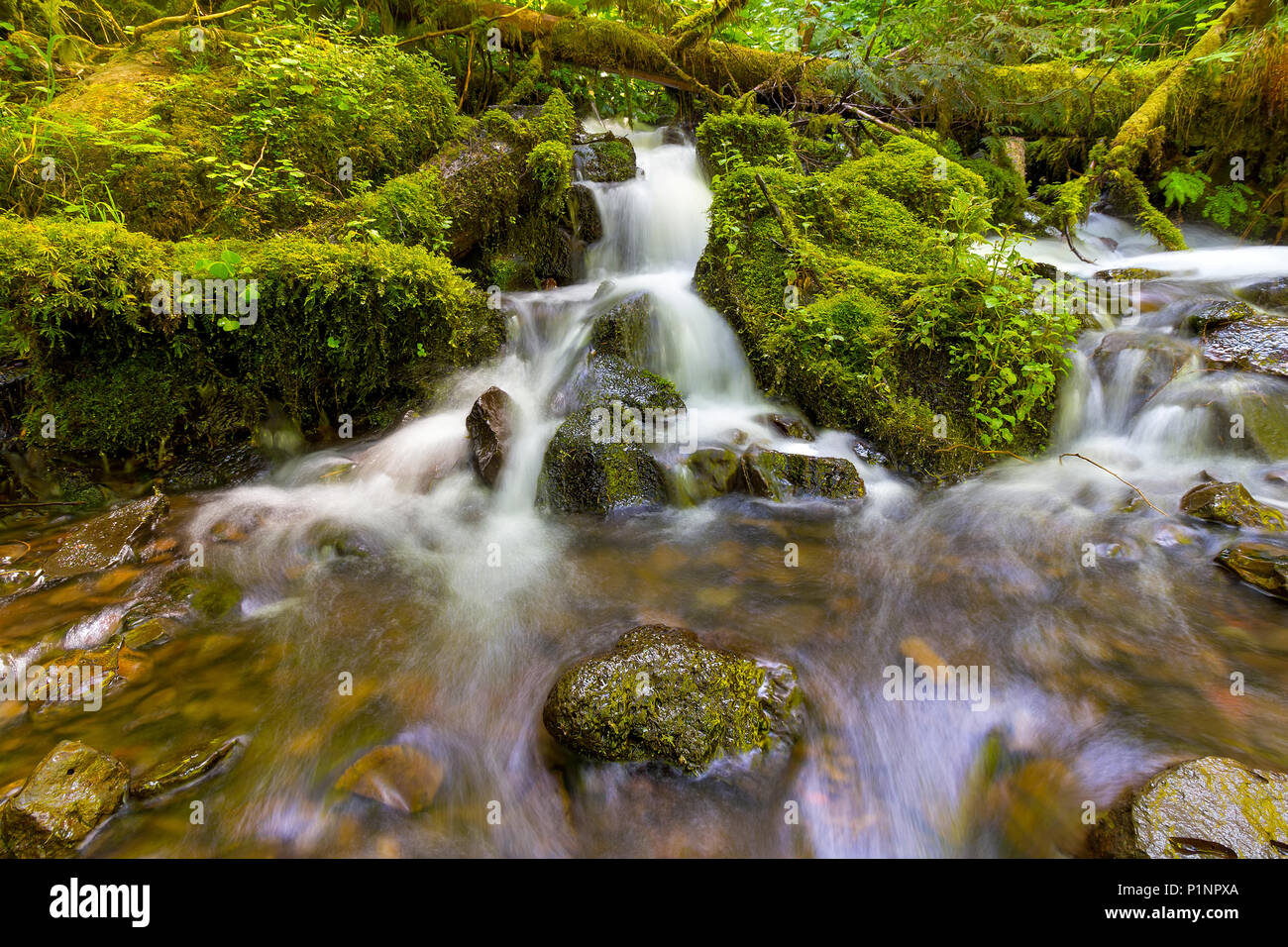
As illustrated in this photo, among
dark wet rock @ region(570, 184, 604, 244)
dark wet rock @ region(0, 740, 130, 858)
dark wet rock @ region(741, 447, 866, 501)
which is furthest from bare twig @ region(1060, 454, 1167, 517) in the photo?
dark wet rock @ region(0, 740, 130, 858)

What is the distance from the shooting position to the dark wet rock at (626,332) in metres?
5.67

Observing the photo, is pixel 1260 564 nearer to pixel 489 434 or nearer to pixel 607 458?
pixel 607 458

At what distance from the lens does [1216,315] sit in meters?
5.24

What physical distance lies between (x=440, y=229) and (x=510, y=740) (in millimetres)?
5264

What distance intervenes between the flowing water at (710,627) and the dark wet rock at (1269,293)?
376mm

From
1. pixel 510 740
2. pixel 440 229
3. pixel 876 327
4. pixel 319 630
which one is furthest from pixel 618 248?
pixel 510 740

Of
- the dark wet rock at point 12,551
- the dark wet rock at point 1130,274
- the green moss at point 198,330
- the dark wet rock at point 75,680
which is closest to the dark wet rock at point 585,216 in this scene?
the green moss at point 198,330

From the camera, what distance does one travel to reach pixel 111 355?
4512 millimetres

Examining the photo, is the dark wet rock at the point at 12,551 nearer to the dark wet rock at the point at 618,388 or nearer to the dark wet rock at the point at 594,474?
the dark wet rock at the point at 594,474

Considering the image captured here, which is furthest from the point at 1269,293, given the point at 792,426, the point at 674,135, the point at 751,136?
the point at 674,135

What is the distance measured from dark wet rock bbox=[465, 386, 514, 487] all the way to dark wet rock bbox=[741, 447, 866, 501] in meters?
2.17

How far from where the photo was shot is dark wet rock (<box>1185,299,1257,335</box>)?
5.22 m

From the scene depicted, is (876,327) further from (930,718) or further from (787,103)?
(787,103)

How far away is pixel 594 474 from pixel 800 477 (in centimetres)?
173
